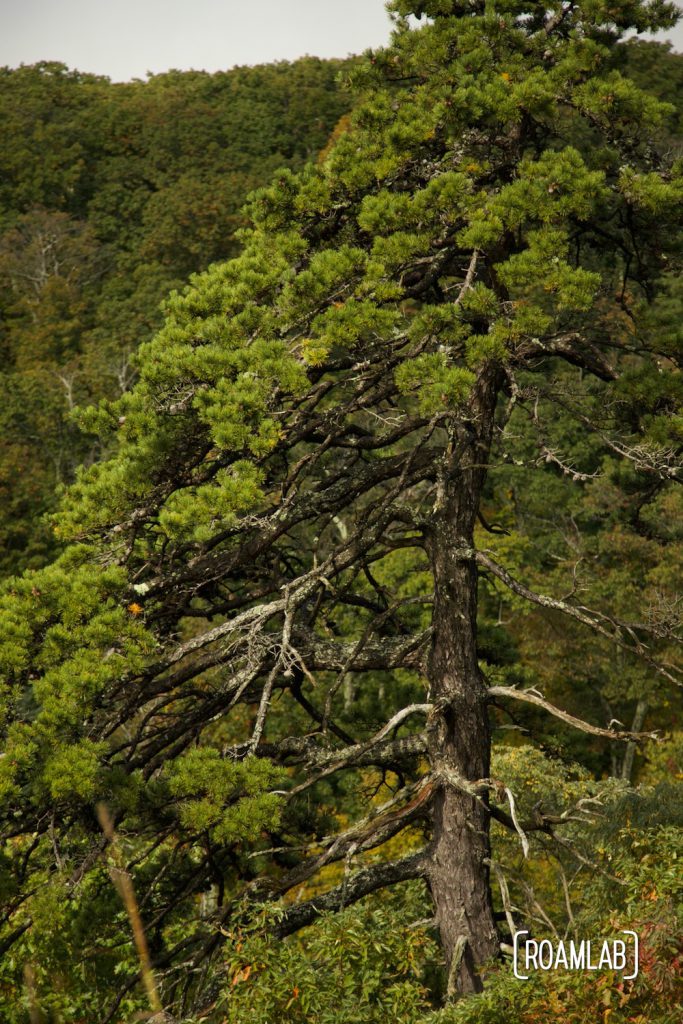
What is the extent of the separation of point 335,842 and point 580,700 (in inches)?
913

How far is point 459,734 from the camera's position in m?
6.55

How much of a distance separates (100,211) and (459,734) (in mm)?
51901

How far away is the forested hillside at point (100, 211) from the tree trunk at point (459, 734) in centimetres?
2273

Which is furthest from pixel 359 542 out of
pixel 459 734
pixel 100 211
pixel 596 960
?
pixel 100 211

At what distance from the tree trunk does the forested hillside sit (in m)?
22.7

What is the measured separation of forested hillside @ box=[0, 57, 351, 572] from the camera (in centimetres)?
3297

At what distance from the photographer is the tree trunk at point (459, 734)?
6324 mm

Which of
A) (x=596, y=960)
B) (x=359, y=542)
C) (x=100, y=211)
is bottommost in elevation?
(x=596, y=960)

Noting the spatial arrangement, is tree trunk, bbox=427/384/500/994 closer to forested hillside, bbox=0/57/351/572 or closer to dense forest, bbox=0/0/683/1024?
dense forest, bbox=0/0/683/1024

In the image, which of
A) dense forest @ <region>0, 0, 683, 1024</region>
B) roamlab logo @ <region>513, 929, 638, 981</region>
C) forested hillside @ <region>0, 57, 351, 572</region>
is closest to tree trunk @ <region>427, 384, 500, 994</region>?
dense forest @ <region>0, 0, 683, 1024</region>

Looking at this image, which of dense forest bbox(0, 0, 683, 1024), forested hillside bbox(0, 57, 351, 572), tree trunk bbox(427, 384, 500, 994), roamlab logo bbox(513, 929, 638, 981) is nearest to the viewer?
roamlab logo bbox(513, 929, 638, 981)

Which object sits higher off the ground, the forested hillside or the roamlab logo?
the forested hillside

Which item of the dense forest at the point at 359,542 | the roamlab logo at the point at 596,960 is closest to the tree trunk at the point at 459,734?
the dense forest at the point at 359,542

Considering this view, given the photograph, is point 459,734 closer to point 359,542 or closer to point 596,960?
point 359,542
